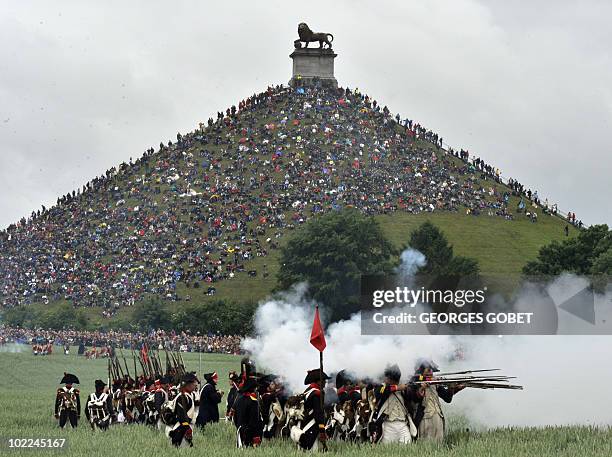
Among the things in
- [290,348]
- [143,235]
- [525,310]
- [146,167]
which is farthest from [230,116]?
[290,348]

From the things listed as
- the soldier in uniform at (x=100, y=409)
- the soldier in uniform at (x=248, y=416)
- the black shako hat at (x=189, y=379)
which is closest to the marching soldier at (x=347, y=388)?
the soldier in uniform at (x=248, y=416)

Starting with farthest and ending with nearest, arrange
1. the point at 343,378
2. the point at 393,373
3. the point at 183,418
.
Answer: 1. the point at 343,378
2. the point at 183,418
3. the point at 393,373

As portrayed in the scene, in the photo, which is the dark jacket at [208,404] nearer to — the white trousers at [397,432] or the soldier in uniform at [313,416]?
the soldier in uniform at [313,416]

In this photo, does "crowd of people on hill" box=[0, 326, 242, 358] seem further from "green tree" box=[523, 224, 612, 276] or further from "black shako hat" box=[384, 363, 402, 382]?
"black shako hat" box=[384, 363, 402, 382]

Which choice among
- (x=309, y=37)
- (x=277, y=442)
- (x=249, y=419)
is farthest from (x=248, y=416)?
(x=309, y=37)

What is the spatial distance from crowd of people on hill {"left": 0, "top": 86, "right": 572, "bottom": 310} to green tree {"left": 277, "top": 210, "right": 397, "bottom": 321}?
76.9ft

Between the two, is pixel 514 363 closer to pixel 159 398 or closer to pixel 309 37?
pixel 159 398

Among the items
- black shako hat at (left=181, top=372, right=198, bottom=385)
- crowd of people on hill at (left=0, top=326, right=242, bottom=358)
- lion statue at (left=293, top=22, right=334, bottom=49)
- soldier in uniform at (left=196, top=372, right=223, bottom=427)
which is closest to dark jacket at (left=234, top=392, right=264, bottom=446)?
black shako hat at (left=181, top=372, right=198, bottom=385)

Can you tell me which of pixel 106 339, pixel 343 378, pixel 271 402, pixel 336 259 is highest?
pixel 336 259

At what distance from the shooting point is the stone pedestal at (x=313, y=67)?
16250 cm

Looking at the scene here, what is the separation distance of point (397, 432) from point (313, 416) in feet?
6.13

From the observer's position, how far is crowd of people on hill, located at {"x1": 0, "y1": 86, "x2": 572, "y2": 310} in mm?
118375

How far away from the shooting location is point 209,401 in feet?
109

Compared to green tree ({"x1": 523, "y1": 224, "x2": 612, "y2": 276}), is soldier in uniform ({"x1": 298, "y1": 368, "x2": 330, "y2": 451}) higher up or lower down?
lower down
